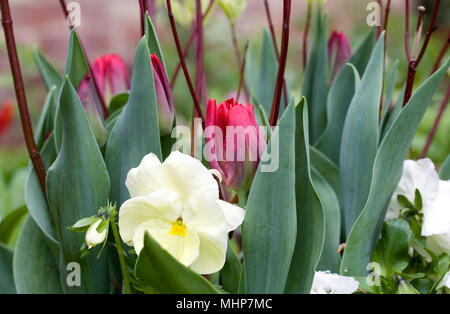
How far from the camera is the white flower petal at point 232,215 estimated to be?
38cm

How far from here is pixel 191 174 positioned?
14.7 inches

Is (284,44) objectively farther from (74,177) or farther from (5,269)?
(5,269)

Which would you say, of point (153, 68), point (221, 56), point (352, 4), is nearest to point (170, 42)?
point (221, 56)

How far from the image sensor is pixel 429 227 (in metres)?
0.47

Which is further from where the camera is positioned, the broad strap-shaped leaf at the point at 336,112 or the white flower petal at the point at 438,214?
the broad strap-shaped leaf at the point at 336,112

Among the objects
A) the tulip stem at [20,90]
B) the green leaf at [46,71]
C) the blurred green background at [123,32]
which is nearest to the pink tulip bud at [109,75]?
the green leaf at [46,71]

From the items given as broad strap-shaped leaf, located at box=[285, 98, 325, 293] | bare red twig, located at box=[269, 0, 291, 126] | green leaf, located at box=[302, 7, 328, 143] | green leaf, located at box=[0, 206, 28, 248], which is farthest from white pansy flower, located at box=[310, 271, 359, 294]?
green leaf, located at box=[0, 206, 28, 248]

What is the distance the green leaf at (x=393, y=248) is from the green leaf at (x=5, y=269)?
0.34 metres

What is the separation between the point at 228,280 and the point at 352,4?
230 centimetres

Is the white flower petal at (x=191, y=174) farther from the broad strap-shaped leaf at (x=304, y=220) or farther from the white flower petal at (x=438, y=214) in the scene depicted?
the white flower petal at (x=438, y=214)

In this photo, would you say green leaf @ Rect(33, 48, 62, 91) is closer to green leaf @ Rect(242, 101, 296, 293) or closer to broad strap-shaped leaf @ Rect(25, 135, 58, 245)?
broad strap-shaped leaf @ Rect(25, 135, 58, 245)

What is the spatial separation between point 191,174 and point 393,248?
0.65ft

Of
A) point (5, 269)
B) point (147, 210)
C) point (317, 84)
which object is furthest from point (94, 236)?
point (317, 84)

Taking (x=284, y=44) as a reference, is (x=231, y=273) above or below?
below
